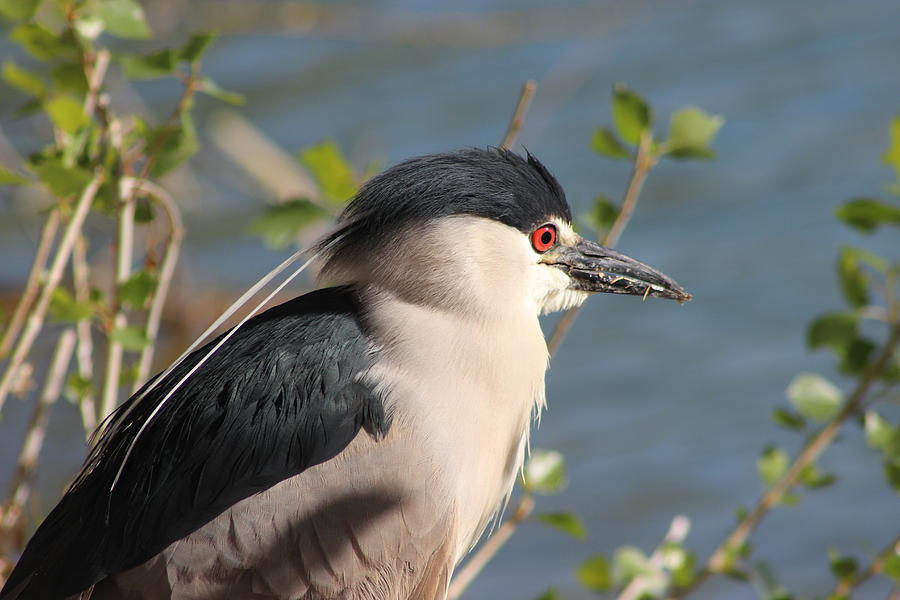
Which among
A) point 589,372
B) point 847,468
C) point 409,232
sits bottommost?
point 847,468

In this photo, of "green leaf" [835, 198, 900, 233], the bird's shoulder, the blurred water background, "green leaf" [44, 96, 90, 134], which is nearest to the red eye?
the bird's shoulder

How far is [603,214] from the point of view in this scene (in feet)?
9.44

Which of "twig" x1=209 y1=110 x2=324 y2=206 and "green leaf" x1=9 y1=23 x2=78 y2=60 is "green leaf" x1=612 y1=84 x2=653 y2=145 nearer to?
"green leaf" x1=9 y1=23 x2=78 y2=60

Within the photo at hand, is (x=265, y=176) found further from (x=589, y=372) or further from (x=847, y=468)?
(x=847, y=468)

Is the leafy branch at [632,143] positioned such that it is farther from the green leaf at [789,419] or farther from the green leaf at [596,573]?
the green leaf at [789,419]

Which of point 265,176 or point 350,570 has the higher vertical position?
point 265,176

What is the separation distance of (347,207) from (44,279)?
0.76m

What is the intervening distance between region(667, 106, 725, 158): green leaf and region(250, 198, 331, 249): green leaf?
86 centimetres

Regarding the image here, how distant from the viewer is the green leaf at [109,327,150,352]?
8.77ft

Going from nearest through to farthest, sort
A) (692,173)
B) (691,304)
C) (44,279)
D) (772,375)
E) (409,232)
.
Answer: (409,232) < (44,279) < (772,375) < (691,304) < (692,173)

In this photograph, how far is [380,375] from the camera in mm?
2455

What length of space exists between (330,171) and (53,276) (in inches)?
27.2

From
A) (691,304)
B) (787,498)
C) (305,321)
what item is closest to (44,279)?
(305,321)

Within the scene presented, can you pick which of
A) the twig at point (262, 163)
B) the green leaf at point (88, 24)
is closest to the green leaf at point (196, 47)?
the green leaf at point (88, 24)
